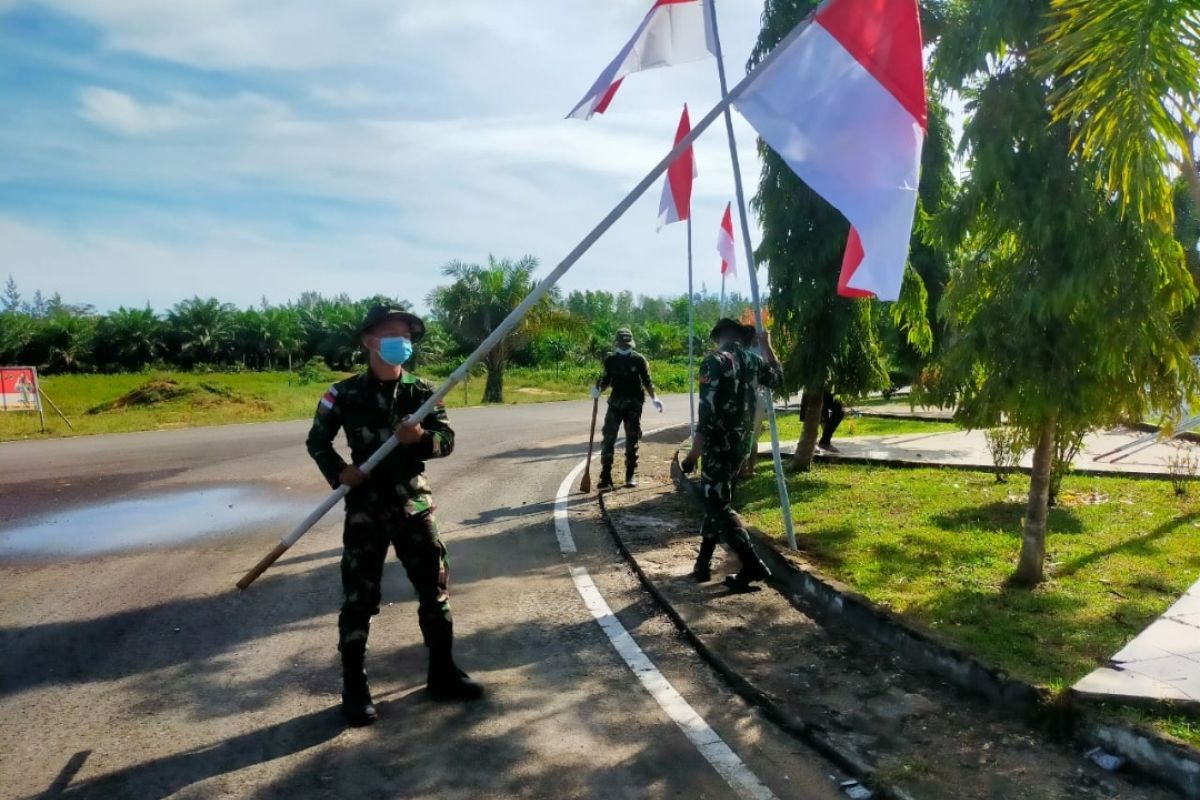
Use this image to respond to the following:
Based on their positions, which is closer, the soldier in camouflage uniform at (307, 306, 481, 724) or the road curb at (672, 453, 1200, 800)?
the road curb at (672, 453, 1200, 800)

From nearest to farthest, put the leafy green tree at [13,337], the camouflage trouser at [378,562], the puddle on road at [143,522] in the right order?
the camouflage trouser at [378,562] → the puddle on road at [143,522] → the leafy green tree at [13,337]

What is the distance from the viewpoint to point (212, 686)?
4.50m

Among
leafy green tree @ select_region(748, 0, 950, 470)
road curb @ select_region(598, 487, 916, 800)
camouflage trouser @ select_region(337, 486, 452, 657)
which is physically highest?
leafy green tree @ select_region(748, 0, 950, 470)

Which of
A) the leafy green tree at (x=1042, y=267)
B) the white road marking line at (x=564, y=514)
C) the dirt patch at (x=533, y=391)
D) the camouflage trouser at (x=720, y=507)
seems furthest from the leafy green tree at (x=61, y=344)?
the leafy green tree at (x=1042, y=267)

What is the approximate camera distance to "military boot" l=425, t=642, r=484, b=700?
14.3 feet

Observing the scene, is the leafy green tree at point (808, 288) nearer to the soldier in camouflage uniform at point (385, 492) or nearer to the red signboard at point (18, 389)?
the soldier in camouflage uniform at point (385, 492)

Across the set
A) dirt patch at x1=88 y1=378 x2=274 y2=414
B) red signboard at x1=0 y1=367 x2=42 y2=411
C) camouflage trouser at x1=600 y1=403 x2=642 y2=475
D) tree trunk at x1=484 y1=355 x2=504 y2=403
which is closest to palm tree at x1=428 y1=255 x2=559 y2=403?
tree trunk at x1=484 y1=355 x2=504 y2=403

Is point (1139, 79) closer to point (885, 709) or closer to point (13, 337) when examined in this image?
point (885, 709)

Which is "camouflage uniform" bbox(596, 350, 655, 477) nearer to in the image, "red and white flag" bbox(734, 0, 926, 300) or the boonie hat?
"red and white flag" bbox(734, 0, 926, 300)

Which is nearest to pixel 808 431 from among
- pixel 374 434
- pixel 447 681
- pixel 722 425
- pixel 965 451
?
pixel 965 451

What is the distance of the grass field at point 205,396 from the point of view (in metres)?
21.9

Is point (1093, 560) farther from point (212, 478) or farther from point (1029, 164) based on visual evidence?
point (212, 478)

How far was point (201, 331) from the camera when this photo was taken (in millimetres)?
50438

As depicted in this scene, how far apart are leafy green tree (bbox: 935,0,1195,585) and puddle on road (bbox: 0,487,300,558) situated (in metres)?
6.94
